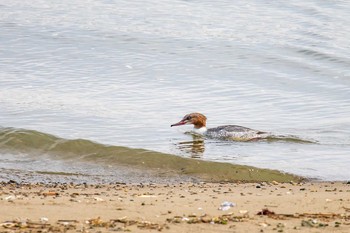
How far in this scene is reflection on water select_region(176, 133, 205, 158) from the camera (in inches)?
493

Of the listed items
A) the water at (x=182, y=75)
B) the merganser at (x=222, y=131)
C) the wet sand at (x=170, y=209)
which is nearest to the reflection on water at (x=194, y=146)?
the water at (x=182, y=75)

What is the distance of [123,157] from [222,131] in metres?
2.38

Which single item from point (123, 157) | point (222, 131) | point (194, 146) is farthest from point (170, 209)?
point (222, 131)

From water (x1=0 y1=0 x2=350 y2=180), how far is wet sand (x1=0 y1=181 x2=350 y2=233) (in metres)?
2.01

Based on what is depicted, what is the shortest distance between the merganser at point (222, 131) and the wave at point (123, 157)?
1708 millimetres

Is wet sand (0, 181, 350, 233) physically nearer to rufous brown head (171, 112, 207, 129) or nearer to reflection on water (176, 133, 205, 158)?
reflection on water (176, 133, 205, 158)

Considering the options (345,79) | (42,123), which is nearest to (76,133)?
(42,123)

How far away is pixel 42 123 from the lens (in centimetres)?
1336

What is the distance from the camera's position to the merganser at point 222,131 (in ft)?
43.1

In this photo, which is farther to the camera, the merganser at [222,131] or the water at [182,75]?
the merganser at [222,131]

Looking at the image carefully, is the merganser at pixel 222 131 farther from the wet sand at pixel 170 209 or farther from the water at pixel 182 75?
the wet sand at pixel 170 209

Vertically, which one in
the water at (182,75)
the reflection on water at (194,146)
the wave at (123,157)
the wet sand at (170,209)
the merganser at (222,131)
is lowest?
the wet sand at (170,209)

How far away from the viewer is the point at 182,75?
17.5 metres

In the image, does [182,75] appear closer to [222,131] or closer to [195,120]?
[195,120]
